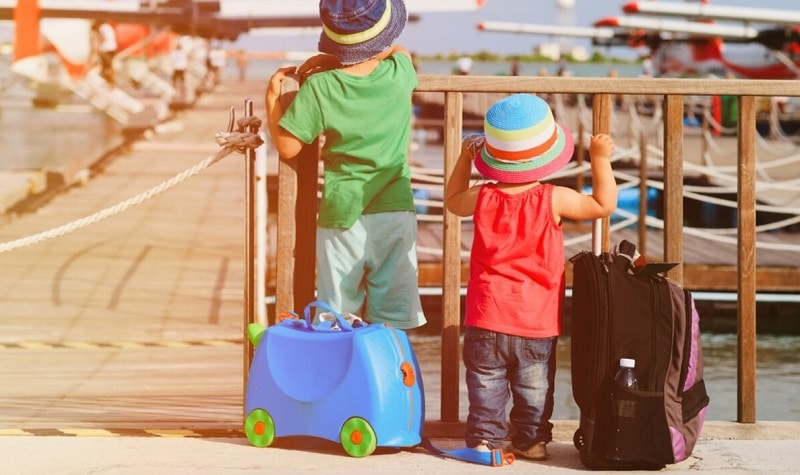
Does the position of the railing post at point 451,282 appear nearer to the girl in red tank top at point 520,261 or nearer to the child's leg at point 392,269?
the child's leg at point 392,269

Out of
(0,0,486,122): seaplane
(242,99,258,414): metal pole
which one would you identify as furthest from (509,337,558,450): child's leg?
(0,0,486,122): seaplane

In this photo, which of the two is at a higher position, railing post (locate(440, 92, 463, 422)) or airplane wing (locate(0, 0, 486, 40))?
airplane wing (locate(0, 0, 486, 40))

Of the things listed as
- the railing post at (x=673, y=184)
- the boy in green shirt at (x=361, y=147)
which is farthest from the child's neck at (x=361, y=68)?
the railing post at (x=673, y=184)

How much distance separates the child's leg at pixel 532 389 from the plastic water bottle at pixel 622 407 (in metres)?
0.22

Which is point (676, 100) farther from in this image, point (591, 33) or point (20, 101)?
point (591, 33)

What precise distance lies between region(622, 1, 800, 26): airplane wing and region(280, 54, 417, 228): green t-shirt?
39812mm

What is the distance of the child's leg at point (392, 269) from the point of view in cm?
362

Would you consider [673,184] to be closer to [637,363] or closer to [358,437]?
[637,363]

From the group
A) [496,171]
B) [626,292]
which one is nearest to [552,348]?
[626,292]

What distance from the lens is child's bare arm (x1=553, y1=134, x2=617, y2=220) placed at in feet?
10.9

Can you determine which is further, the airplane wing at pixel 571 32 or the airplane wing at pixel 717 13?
the airplane wing at pixel 571 32

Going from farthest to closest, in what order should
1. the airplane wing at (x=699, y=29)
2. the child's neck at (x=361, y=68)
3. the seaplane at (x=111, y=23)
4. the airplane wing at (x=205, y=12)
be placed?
the airplane wing at (x=699, y=29), the airplane wing at (x=205, y=12), the seaplane at (x=111, y=23), the child's neck at (x=361, y=68)

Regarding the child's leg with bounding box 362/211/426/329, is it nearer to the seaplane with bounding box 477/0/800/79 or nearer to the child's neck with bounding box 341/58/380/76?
the child's neck with bounding box 341/58/380/76

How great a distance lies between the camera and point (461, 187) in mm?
3502
